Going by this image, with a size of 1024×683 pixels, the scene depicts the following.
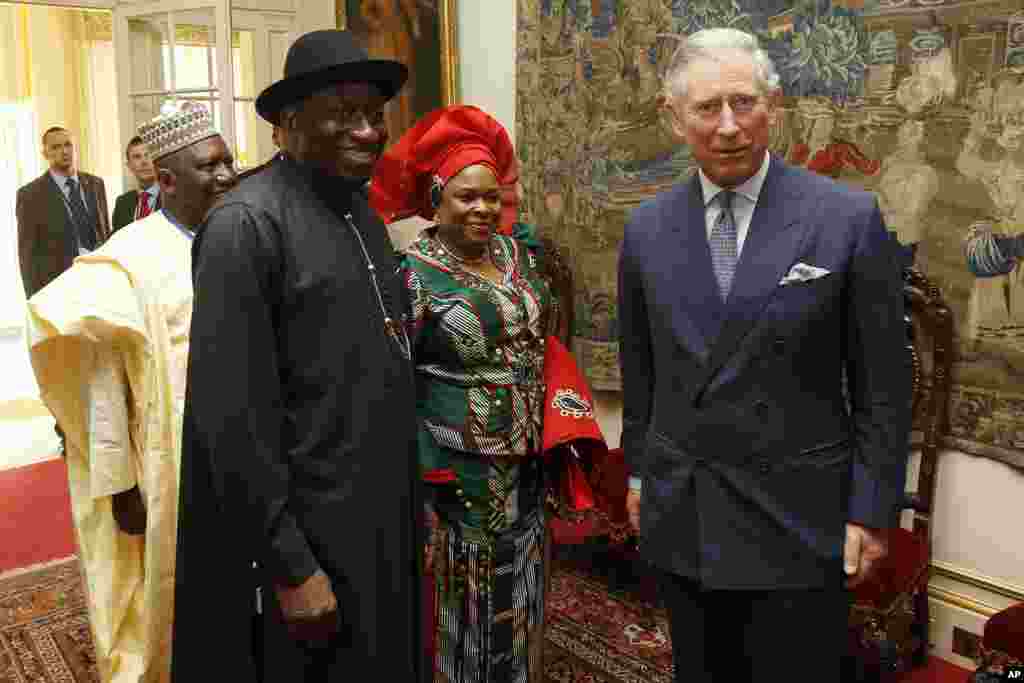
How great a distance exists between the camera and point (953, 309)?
9.64 feet

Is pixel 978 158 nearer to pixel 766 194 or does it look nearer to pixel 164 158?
pixel 766 194

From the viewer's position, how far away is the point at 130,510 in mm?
2510

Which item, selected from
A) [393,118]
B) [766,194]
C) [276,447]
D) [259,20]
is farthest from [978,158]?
[259,20]

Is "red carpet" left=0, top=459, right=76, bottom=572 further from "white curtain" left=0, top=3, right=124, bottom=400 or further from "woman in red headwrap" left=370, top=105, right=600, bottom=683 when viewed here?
"white curtain" left=0, top=3, right=124, bottom=400

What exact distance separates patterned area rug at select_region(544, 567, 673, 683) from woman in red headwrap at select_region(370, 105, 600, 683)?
63 cm

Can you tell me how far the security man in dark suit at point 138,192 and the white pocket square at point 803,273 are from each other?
3.72m

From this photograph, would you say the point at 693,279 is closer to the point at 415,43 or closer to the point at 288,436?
the point at 288,436

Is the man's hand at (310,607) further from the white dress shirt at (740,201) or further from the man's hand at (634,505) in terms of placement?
the white dress shirt at (740,201)

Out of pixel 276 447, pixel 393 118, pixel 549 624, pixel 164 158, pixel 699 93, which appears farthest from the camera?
pixel 393 118

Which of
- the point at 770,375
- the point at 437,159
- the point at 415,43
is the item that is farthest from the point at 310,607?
the point at 415,43

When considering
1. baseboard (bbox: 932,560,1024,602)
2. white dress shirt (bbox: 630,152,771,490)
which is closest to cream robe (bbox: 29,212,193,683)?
white dress shirt (bbox: 630,152,771,490)

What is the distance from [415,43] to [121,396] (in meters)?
2.99

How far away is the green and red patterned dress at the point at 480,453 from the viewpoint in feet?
7.56

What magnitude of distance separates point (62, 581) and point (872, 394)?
3572 millimetres
